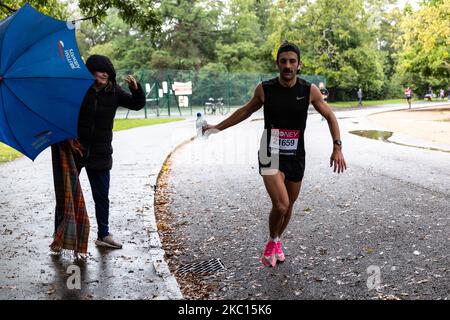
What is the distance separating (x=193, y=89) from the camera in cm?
3469

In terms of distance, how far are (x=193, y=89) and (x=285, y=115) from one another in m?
30.7

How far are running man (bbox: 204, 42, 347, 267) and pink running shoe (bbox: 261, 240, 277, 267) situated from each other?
175 mm

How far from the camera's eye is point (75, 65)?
4.23 m

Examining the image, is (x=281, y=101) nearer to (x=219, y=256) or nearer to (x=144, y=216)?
(x=219, y=256)

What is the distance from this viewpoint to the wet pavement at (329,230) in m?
4.27

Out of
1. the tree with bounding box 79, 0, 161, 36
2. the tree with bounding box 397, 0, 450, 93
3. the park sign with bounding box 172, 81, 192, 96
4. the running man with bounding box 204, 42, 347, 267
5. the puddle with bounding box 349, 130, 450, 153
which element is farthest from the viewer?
the park sign with bounding box 172, 81, 192, 96

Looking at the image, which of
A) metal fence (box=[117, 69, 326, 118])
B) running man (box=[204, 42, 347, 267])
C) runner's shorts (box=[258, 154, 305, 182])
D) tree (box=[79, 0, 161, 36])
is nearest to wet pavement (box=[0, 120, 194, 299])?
running man (box=[204, 42, 347, 267])

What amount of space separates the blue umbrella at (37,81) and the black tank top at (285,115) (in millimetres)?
1595

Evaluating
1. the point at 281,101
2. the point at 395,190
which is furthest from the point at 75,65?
the point at 395,190

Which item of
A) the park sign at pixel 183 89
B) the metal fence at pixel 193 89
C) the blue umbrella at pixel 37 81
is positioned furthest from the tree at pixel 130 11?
the park sign at pixel 183 89

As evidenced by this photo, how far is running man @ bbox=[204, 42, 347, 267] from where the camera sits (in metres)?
4.40

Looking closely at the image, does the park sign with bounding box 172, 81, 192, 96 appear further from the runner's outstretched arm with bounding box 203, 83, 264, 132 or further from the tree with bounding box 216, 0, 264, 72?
the runner's outstretched arm with bounding box 203, 83, 264, 132

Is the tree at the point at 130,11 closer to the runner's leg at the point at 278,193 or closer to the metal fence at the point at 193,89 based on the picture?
the runner's leg at the point at 278,193

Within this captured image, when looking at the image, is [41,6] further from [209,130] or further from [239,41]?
[239,41]
